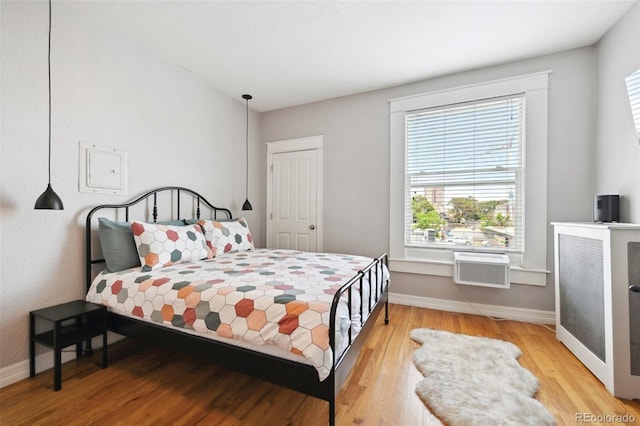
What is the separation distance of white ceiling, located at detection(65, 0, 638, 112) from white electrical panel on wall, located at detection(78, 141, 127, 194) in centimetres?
108

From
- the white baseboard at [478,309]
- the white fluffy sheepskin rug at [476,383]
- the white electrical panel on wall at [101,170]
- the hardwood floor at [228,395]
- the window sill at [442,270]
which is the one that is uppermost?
the white electrical panel on wall at [101,170]

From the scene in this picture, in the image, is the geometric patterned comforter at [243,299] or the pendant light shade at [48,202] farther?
the pendant light shade at [48,202]

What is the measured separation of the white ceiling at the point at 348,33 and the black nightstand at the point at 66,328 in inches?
89.5

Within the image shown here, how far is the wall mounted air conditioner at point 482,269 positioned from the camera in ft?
8.86

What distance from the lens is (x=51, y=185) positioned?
1939 millimetres

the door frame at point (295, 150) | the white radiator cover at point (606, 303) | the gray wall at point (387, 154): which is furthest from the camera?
the door frame at point (295, 150)

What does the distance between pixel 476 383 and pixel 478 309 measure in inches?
56.4

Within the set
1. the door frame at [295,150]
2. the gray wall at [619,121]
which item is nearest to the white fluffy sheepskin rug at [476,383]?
the gray wall at [619,121]

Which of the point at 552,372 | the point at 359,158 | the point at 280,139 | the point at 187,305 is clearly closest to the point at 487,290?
the point at 552,372

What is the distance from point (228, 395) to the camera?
5.42 feet

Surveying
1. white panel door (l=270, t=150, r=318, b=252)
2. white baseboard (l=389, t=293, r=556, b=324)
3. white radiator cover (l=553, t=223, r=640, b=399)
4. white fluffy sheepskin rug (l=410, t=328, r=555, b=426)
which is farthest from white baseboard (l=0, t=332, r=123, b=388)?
white radiator cover (l=553, t=223, r=640, b=399)

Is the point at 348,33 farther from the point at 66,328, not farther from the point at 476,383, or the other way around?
the point at 66,328

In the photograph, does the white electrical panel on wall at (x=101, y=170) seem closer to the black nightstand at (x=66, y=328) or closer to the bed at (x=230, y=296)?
the bed at (x=230, y=296)

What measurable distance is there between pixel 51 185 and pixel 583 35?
453 cm
